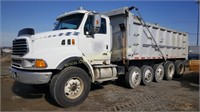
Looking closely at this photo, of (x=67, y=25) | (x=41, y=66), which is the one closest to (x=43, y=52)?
(x=41, y=66)

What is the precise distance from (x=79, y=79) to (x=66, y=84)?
0.42m

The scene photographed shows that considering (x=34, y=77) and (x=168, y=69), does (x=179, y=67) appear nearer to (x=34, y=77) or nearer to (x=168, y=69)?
(x=168, y=69)

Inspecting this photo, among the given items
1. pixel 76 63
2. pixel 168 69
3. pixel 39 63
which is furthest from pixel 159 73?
pixel 39 63

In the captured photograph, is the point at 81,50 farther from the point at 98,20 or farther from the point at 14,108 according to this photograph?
the point at 14,108

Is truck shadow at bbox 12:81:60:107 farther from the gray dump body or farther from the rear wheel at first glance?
the rear wheel

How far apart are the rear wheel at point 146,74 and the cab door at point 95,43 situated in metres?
2.19

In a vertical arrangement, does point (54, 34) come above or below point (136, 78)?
above

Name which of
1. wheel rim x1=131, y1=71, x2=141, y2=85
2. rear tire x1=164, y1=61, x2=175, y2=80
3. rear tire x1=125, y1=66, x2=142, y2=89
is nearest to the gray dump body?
rear tire x1=164, y1=61, x2=175, y2=80

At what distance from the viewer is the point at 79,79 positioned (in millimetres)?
5168

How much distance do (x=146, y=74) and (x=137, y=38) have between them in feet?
5.76

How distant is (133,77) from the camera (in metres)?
7.36

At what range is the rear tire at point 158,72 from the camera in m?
8.77

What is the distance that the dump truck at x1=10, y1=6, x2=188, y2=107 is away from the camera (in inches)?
185

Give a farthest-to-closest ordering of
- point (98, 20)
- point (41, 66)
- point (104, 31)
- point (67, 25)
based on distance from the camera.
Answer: point (104, 31) → point (67, 25) → point (98, 20) → point (41, 66)
